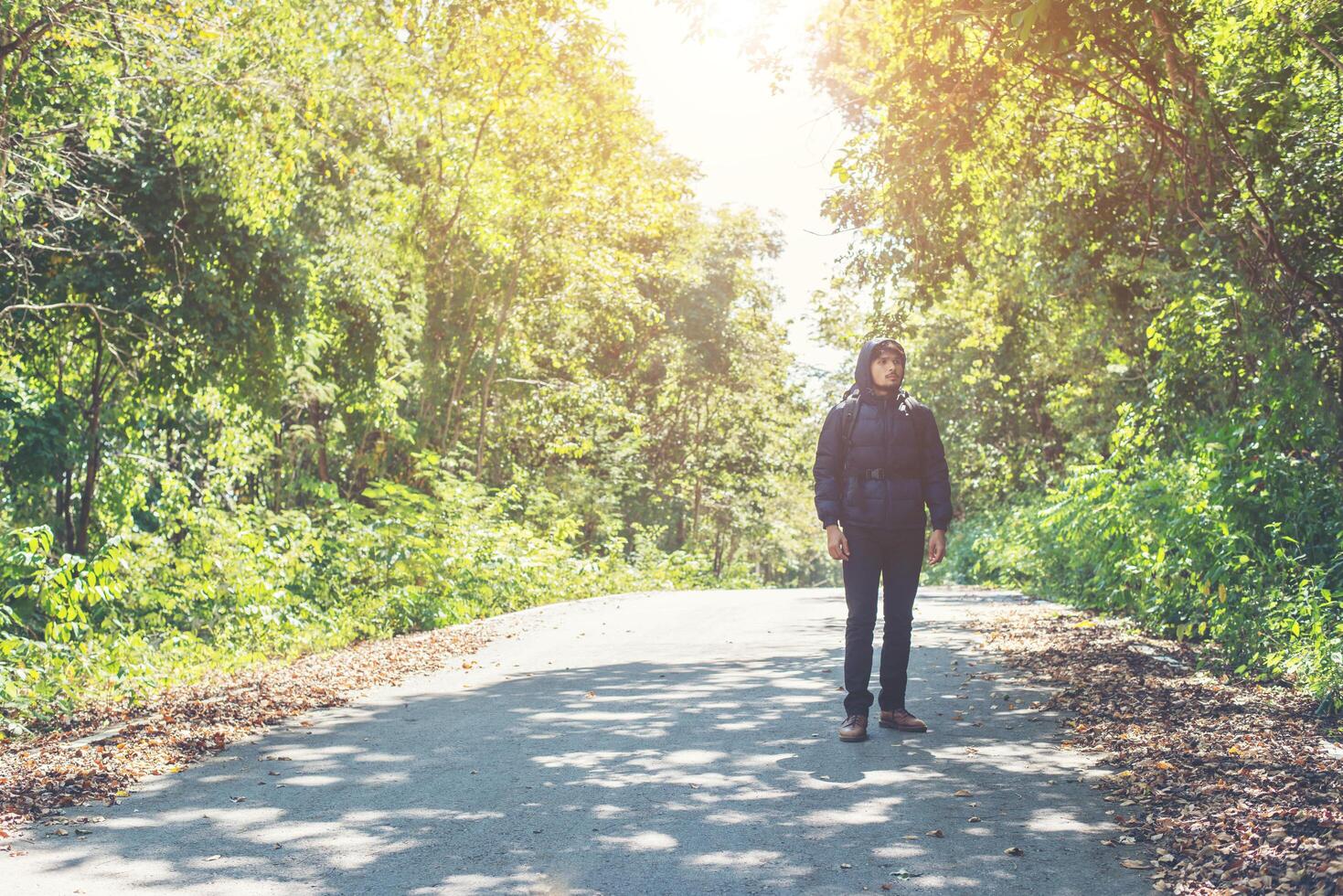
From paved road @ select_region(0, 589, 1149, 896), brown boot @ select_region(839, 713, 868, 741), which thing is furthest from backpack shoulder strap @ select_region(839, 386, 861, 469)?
paved road @ select_region(0, 589, 1149, 896)

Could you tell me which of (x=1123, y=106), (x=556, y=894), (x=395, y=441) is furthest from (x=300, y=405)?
(x=556, y=894)

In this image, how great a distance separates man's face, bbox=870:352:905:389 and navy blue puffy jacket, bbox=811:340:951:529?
0.04m

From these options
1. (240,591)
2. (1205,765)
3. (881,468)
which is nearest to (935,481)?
(881,468)

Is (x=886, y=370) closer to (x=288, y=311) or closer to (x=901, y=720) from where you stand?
(x=901, y=720)

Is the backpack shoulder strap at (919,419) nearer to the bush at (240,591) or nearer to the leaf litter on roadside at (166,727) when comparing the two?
the leaf litter on roadside at (166,727)

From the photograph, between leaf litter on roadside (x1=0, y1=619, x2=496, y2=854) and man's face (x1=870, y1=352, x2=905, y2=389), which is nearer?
leaf litter on roadside (x1=0, y1=619, x2=496, y2=854)

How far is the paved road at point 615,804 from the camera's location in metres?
4.57

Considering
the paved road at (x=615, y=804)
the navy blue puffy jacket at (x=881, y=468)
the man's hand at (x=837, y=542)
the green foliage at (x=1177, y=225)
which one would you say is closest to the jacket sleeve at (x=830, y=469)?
the navy blue puffy jacket at (x=881, y=468)

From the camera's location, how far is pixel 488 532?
18297 mm

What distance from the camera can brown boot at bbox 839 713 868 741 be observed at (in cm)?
699

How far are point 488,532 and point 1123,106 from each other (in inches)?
438

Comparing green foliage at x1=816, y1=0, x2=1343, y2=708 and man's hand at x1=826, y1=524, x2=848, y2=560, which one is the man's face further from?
green foliage at x1=816, y1=0, x2=1343, y2=708

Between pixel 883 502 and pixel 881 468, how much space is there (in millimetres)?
207

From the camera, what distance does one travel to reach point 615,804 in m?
5.61
